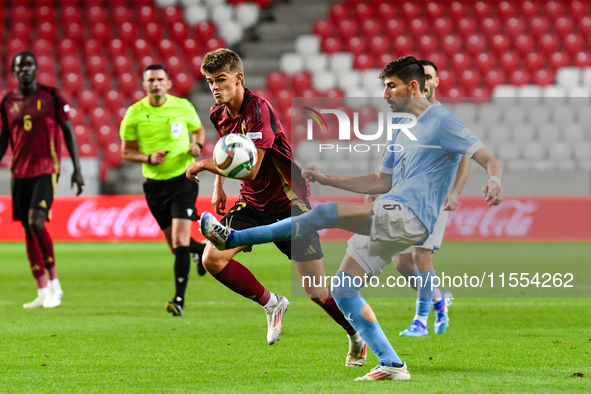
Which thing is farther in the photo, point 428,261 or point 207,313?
point 207,313

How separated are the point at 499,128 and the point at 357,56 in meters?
4.16

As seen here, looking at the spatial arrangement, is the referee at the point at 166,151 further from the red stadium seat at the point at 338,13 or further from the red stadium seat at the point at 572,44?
the red stadium seat at the point at 572,44

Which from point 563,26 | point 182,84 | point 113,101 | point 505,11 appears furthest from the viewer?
point 505,11

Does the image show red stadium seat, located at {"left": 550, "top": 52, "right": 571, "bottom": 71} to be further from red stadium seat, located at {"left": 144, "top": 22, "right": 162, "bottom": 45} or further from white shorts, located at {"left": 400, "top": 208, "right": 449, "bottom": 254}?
white shorts, located at {"left": 400, "top": 208, "right": 449, "bottom": 254}

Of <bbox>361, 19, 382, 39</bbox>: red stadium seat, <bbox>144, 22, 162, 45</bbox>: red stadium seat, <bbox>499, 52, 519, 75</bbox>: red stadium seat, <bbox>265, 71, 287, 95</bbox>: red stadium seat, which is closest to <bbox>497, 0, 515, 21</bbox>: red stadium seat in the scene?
<bbox>499, 52, 519, 75</bbox>: red stadium seat

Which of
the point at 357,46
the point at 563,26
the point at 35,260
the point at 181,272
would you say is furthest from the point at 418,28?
the point at 181,272

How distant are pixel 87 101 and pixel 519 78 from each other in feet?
31.1

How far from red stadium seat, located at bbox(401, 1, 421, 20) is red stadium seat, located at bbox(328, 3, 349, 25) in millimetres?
1386

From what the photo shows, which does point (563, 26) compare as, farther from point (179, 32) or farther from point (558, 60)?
point (179, 32)

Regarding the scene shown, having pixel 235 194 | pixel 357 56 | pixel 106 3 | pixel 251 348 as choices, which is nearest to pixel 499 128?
pixel 357 56

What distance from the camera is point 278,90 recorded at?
58.9 ft

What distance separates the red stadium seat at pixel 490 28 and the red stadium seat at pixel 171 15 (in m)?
7.19

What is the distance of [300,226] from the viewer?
3.78 meters

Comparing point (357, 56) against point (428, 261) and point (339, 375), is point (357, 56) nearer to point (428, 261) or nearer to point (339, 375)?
point (428, 261)
